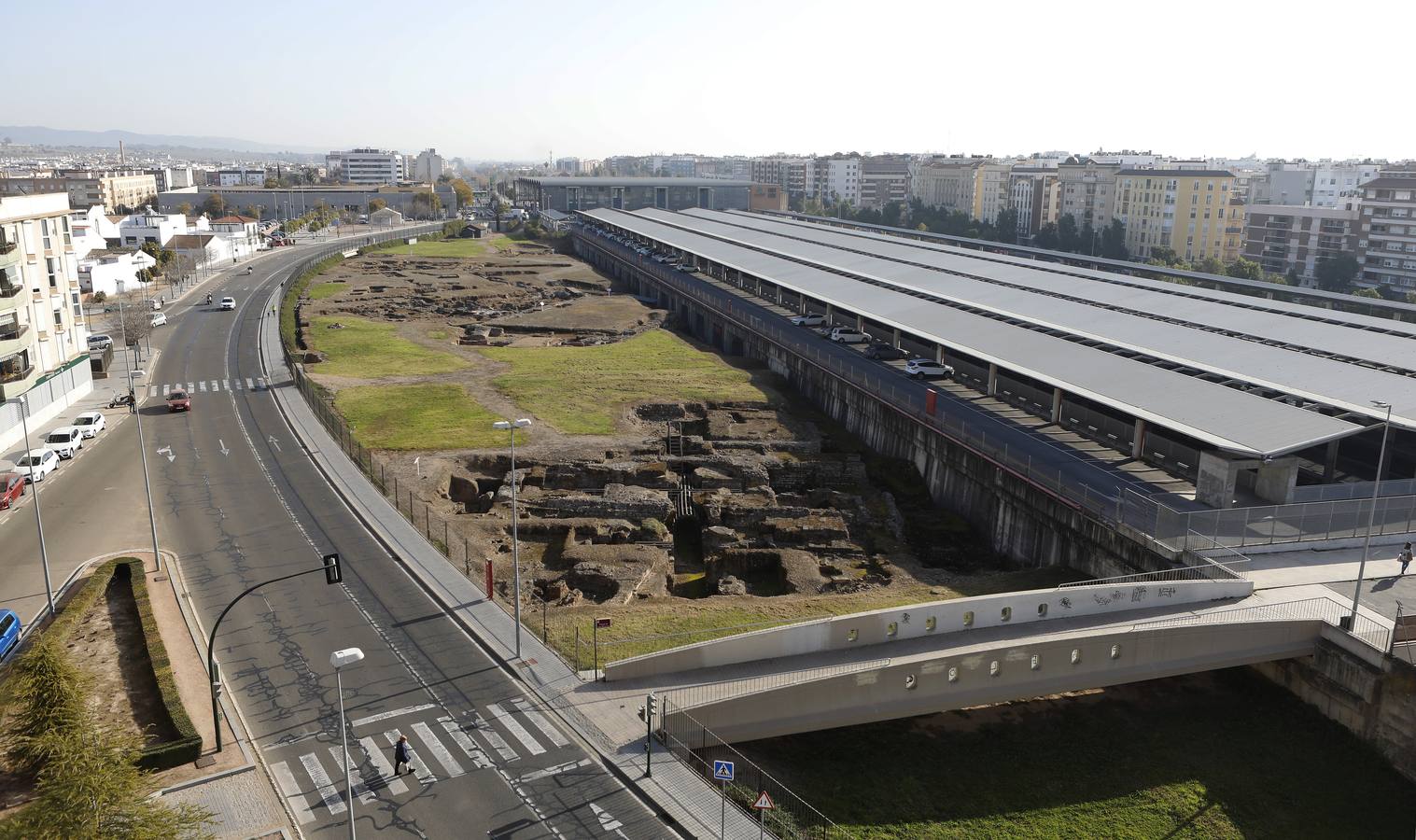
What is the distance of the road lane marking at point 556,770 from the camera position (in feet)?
79.8

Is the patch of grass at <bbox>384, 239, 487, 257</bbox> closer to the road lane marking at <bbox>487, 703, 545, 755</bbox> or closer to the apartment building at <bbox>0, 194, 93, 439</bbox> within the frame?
the apartment building at <bbox>0, 194, 93, 439</bbox>

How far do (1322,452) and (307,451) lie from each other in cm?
5162

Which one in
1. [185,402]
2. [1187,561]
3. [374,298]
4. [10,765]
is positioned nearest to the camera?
[10,765]

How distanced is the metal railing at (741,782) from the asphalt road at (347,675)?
2.15 meters

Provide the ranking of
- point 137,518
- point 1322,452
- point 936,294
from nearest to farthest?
point 137,518 → point 1322,452 → point 936,294

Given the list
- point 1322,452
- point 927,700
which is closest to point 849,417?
point 1322,452

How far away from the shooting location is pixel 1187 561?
33.8 metres

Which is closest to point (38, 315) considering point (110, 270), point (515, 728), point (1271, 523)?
point (515, 728)

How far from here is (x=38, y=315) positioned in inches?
2413

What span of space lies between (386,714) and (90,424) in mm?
39935

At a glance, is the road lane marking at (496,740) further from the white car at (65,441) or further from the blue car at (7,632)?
the white car at (65,441)

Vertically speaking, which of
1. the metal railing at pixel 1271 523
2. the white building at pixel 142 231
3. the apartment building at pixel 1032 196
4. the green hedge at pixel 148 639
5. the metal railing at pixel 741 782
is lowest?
the metal railing at pixel 741 782

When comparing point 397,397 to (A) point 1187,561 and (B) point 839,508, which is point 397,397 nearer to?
(B) point 839,508

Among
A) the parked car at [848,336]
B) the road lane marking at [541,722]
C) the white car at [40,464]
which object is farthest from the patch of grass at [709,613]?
the parked car at [848,336]
